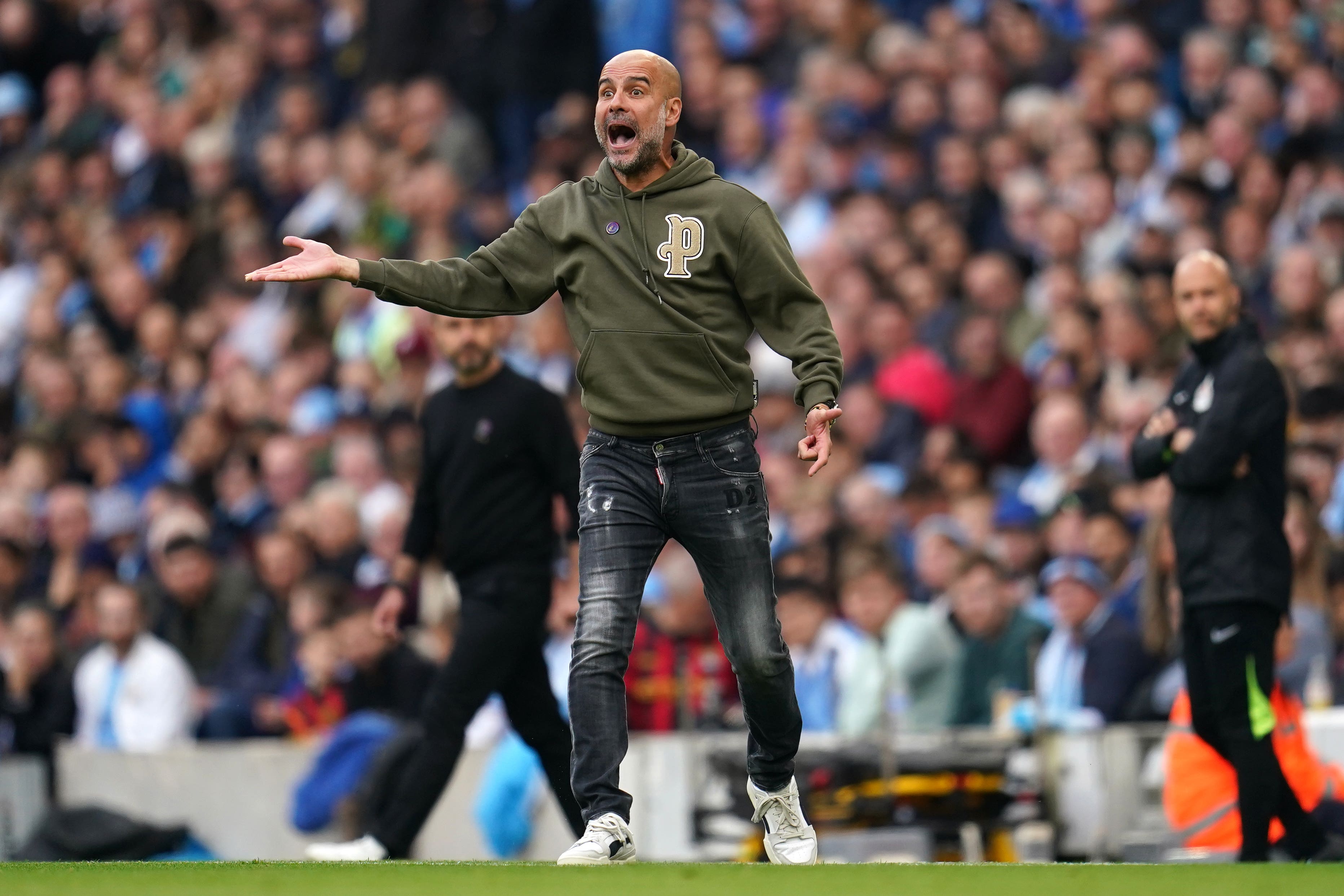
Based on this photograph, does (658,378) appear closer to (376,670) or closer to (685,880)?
(685,880)

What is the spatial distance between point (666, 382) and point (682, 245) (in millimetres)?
405

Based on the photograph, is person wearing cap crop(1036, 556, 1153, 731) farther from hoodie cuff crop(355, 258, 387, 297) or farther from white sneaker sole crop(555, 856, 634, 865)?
hoodie cuff crop(355, 258, 387, 297)

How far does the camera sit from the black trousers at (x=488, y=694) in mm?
8086

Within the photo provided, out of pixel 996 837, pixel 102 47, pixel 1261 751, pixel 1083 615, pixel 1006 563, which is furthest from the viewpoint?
pixel 102 47

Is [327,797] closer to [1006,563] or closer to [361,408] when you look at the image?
[1006,563]

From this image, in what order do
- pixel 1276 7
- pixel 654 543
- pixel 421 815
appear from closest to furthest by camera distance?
pixel 654 543 < pixel 421 815 < pixel 1276 7

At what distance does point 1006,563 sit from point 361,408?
5522 mm

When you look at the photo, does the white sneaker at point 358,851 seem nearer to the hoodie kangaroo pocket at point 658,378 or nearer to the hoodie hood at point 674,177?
the hoodie kangaroo pocket at point 658,378

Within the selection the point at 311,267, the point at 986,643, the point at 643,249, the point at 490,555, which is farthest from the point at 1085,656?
the point at 311,267

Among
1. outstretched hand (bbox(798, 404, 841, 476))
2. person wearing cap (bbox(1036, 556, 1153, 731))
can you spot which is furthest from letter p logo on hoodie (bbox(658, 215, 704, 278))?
person wearing cap (bbox(1036, 556, 1153, 731))

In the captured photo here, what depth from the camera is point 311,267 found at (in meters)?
6.14

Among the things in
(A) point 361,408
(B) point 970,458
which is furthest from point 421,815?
(A) point 361,408

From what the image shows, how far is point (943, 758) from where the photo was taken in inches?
358

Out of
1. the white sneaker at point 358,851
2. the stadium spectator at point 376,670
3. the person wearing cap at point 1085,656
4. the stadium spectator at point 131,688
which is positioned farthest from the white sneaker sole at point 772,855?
the stadium spectator at point 131,688
